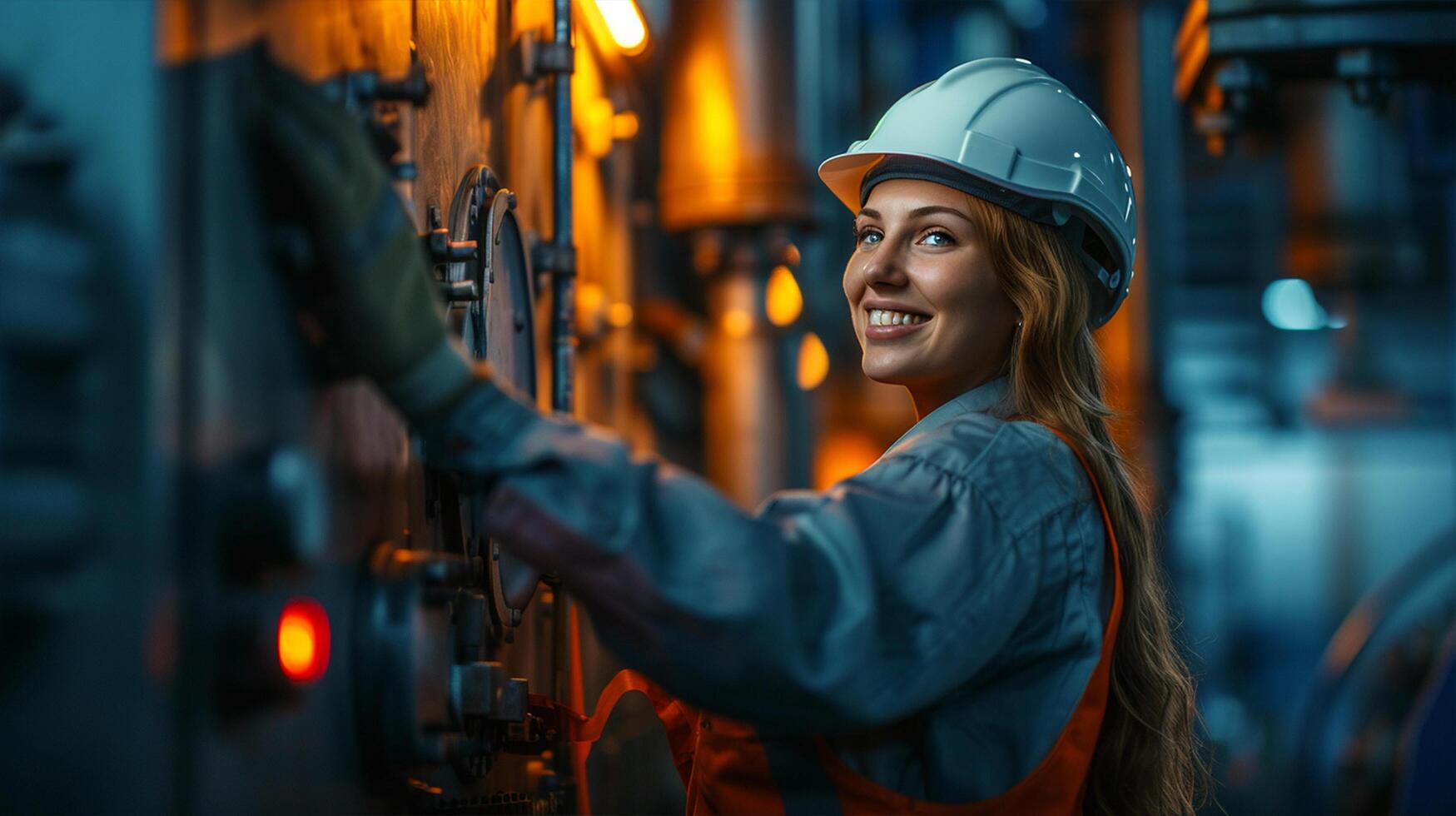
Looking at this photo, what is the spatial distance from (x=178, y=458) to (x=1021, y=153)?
4.03 ft

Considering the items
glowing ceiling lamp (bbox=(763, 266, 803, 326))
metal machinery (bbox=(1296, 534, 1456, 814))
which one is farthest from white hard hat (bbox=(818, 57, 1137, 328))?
metal machinery (bbox=(1296, 534, 1456, 814))

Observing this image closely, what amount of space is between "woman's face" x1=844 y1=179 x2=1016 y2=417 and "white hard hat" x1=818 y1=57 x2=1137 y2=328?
48 millimetres

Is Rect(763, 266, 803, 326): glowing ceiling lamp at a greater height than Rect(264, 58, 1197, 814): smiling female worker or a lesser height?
greater

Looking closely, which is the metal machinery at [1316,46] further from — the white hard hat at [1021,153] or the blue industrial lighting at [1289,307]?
the blue industrial lighting at [1289,307]

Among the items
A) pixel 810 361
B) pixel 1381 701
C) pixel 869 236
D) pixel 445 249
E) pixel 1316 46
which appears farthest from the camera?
pixel 1381 701

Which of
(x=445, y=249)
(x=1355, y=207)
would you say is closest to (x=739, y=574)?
(x=445, y=249)

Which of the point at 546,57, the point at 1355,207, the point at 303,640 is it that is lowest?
the point at 303,640

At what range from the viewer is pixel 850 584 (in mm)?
1414

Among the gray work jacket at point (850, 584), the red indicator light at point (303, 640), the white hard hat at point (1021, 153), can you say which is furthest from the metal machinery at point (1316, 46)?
the red indicator light at point (303, 640)

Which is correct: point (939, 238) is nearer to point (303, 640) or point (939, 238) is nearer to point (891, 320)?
point (891, 320)

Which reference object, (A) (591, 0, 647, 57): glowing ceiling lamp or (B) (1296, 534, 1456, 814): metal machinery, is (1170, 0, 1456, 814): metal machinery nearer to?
(B) (1296, 534, 1456, 814): metal machinery

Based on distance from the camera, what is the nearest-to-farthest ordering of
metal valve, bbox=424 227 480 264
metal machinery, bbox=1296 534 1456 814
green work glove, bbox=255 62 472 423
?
1. green work glove, bbox=255 62 472 423
2. metal valve, bbox=424 227 480 264
3. metal machinery, bbox=1296 534 1456 814

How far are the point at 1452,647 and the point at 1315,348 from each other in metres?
6.00

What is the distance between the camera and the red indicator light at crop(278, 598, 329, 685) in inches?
50.9
